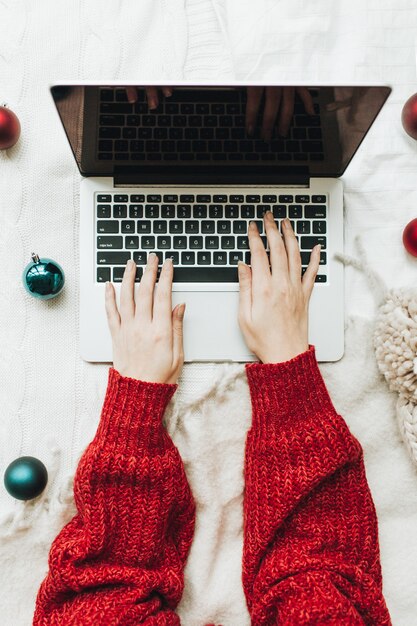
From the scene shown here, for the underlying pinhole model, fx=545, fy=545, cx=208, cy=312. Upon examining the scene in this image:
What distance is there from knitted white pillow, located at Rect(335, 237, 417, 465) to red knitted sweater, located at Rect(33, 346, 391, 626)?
3.4 inches

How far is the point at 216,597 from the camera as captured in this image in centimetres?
79

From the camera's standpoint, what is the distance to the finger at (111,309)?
77 centimetres

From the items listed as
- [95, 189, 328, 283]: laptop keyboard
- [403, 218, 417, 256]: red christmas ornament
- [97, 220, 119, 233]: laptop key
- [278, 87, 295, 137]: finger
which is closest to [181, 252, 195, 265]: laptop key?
[95, 189, 328, 283]: laptop keyboard

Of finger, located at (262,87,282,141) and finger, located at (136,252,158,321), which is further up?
finger, located at (262,87,282,141)

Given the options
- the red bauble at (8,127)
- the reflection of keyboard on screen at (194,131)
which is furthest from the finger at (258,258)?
the red bauble at (8,127)

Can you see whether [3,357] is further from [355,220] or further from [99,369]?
[355,220]

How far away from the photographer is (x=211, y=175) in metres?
0.77

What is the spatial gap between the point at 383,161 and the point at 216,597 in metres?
0.69

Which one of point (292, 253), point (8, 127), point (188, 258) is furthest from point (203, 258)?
point (8, 127)

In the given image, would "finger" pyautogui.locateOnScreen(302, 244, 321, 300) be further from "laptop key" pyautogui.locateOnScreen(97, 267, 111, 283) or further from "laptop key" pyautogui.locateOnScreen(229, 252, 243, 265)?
"laptop key" pyautogui.locateOnScreen(97, 267, 111, 283)

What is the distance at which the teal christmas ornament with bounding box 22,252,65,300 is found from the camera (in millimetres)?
754

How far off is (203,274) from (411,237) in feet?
1.00

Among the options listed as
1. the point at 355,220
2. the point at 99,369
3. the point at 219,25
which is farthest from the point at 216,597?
the point at 219,25

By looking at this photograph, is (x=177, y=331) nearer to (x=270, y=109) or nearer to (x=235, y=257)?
(x=235, y=257)
